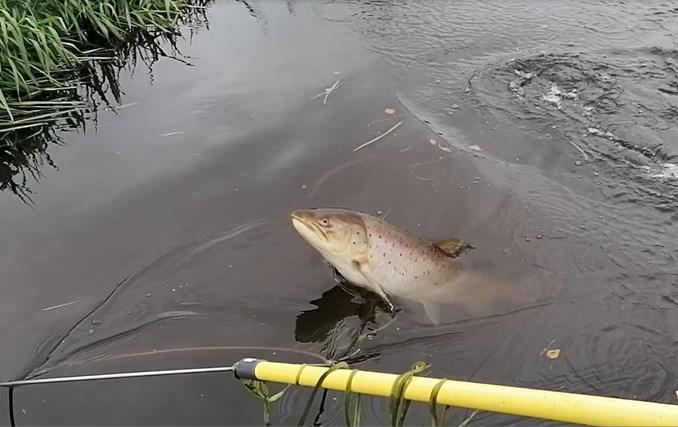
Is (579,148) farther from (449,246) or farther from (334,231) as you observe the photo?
(334,231)

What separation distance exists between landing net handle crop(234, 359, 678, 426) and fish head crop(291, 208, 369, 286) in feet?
3.85

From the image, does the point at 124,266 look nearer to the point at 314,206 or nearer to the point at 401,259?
the point at 314,206

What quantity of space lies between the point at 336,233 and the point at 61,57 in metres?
4.59

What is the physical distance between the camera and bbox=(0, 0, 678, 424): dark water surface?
339 cm

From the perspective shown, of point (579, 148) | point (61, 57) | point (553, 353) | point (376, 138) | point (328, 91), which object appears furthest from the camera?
point (61, 57)

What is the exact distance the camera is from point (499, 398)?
177cm

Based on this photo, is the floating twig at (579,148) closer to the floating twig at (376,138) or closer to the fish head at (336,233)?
the floating twig at (376,138)

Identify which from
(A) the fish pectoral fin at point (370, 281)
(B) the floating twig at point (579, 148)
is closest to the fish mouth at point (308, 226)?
(A) the fish pectoral fin at point (370, 281)

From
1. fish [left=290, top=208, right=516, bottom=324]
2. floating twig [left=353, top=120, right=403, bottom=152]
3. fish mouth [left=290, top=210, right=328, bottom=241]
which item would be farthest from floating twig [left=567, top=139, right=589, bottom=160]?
fish mouth [left=290, top=210, right=328, bottom=241]

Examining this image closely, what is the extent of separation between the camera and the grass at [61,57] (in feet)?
18.8

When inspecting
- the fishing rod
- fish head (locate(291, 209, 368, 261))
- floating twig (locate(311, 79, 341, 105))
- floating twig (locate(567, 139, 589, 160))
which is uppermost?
the fishing rod

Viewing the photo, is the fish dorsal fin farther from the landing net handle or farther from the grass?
the grass

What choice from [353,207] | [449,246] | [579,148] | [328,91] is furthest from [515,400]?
[328,91]

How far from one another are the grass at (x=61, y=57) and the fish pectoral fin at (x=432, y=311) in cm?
321
